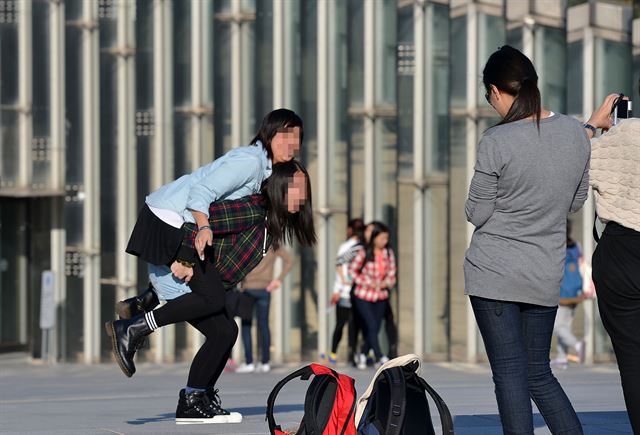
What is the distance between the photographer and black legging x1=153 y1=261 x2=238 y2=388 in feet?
24.1

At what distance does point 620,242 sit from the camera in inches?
224

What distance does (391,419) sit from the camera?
555cm

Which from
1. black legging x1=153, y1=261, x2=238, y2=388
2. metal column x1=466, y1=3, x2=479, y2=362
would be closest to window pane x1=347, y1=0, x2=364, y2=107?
metal column x1=466, y1=3, x2=479, y2=362

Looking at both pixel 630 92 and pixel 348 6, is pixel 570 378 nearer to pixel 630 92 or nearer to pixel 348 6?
pixel 630 92

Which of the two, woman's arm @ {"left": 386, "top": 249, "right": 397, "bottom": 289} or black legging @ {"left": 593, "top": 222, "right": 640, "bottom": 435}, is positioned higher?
black legging @ {"left": 593, "top": 222, "right": 640, "bottom": 435}

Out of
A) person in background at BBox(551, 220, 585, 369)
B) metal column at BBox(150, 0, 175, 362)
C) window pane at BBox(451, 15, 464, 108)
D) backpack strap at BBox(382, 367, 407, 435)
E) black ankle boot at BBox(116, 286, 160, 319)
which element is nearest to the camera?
backpack strap at BBox(382, 367, 407, 435)

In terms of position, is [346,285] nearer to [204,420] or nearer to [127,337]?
[204,420]

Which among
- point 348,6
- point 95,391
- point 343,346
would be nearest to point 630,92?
point 348,6

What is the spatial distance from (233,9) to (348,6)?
4.83 ft

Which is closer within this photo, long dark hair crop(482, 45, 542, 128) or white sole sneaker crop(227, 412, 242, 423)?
long dark hair crop(482, 45, 542, 128)

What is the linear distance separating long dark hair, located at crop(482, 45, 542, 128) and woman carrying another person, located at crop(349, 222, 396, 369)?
9654 millimetres

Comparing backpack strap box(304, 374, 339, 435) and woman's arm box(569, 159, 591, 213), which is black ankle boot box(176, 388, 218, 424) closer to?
backpack strap box(304, 374, 339, 435)

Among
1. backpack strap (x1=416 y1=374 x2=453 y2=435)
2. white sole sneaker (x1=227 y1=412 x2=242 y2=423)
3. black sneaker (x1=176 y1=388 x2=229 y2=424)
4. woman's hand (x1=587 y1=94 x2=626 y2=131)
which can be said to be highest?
woman's hand (x1=587 y1=94 x2=626 y2=131)

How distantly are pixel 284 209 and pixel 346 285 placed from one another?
8.33 meters
